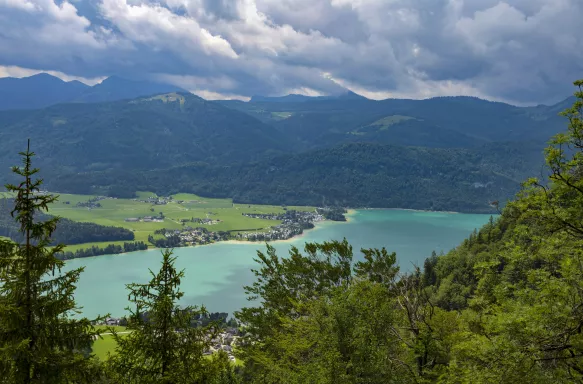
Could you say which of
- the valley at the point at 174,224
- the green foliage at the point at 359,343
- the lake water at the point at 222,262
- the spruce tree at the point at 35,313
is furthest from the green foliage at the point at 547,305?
the valley at the point at 174,224

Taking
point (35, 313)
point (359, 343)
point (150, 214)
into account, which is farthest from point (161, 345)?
point (150, 214)

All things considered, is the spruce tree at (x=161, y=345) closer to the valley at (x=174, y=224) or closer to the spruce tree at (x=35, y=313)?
the spruce tree at (x=35, y=313)

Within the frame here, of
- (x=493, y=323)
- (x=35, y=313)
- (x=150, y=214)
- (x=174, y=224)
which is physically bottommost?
(x=174, y=224)

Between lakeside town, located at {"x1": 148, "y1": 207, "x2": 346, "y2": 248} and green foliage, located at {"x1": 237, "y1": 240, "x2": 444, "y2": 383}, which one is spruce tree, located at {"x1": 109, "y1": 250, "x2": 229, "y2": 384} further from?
lakeside town, located at {"x1": 148, "y1": 207, "x2": 346, "y2": 248}

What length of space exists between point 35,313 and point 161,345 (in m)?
2.37

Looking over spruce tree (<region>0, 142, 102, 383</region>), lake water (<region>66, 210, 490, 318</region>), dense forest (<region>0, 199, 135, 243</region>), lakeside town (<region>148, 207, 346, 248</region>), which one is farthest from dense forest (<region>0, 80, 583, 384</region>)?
dense forest (<region>0, 199, 135, 243</region>)

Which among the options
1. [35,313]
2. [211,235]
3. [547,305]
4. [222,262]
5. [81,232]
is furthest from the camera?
[211,235]

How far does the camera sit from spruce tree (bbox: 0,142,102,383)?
725 centimetres

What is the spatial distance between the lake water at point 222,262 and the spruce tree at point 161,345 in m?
39.7

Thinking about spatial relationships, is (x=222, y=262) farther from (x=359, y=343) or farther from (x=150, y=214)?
(x=359, y=343)

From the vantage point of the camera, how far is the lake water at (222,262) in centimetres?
7750

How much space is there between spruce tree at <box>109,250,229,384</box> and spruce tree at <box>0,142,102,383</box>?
67cm

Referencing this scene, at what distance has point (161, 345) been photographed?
8.46m

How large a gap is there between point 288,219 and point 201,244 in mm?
58949
